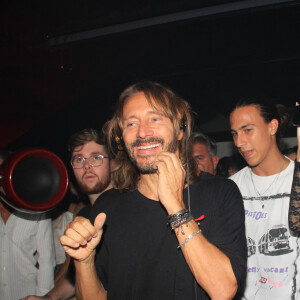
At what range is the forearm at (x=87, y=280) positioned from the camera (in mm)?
1384

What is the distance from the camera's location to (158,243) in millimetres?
1389

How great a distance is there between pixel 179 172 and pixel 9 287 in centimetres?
192

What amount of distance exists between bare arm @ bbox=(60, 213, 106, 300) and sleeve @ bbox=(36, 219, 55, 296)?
1.09 meters

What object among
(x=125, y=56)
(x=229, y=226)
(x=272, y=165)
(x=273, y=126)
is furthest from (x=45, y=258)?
(x=125, y=56)

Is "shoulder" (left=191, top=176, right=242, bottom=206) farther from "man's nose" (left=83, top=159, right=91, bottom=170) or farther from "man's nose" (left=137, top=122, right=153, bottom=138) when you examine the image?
"man's nose" (left=83, top=159, right=91, bottom=170)

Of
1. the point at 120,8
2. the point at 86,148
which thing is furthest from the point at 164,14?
the point at 86,148

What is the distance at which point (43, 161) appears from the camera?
3.09ft

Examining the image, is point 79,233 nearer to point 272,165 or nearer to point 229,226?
point 229,226

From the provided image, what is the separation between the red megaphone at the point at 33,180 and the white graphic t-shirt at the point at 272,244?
159 centimetres

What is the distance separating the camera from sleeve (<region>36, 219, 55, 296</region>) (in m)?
2.34

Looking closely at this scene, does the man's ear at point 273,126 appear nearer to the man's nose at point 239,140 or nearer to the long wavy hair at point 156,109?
the man's nose at point 239,140

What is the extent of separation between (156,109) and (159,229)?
65cm

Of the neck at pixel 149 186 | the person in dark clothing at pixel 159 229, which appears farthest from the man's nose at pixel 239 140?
the neck at pixel 149 186

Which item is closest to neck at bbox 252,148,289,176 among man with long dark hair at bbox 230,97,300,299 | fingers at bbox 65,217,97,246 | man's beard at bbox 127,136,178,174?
man with long dark hair at bbox 230,97,300,299
